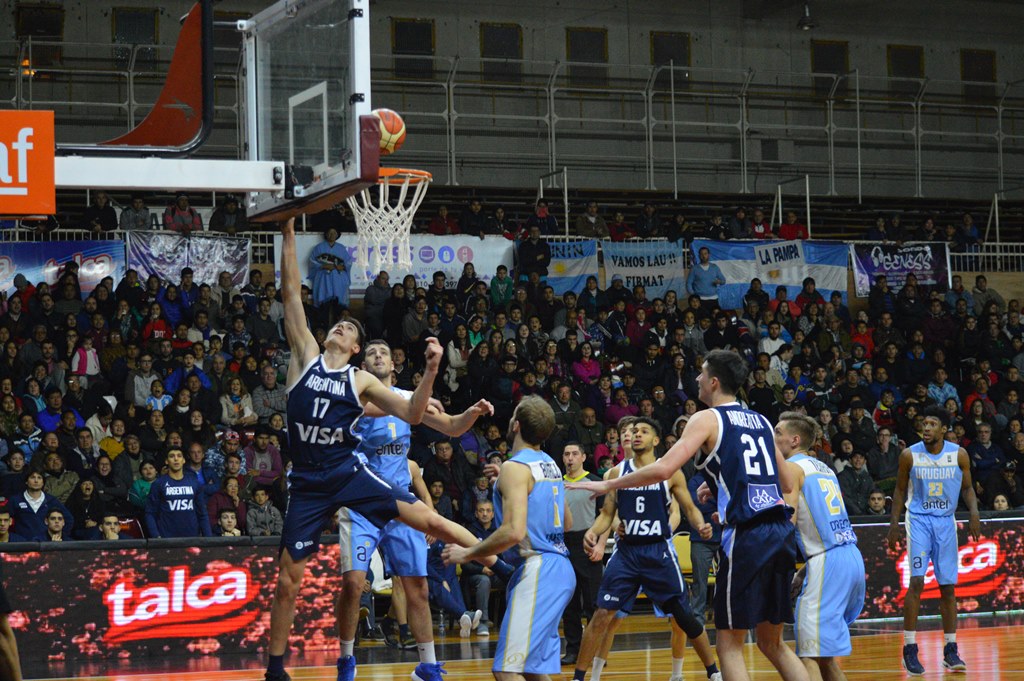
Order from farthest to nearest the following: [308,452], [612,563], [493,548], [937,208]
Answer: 1. [937,208]
2. [612,563]
3. [308,452]
4. [493,548]

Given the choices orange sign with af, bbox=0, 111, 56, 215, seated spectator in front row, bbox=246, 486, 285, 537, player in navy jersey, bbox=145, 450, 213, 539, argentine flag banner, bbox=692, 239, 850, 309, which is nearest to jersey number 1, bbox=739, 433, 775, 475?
orange sign with af, bbox=0, 111, 56, 215

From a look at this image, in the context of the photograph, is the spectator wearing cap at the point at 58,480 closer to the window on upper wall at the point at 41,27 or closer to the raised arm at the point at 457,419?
the raised arm at the point at 457,419

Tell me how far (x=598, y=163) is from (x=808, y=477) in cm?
2003

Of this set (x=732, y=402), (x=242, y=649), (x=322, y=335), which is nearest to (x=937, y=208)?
(x=322, y=335)

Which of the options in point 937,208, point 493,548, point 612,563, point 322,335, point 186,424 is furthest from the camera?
point 937,208

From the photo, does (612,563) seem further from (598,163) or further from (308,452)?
(598,163)

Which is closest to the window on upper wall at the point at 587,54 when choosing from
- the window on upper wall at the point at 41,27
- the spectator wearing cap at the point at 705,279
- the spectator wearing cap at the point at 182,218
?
the spectator wearing cap at the point at 705,279

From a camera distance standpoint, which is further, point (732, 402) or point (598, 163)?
point (598, 163)

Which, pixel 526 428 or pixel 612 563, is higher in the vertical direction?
pixel 526 428

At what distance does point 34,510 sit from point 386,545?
6.06 m

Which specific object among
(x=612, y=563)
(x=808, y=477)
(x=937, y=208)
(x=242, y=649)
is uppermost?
(x=937, y=208)

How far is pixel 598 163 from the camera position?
28.3 meters

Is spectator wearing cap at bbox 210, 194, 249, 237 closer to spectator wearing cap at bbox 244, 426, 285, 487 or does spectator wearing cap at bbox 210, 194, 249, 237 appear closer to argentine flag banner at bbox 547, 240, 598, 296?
argentine flag banner at bbox 547, 240, 598, 296

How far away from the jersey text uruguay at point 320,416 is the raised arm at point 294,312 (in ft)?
0.21
